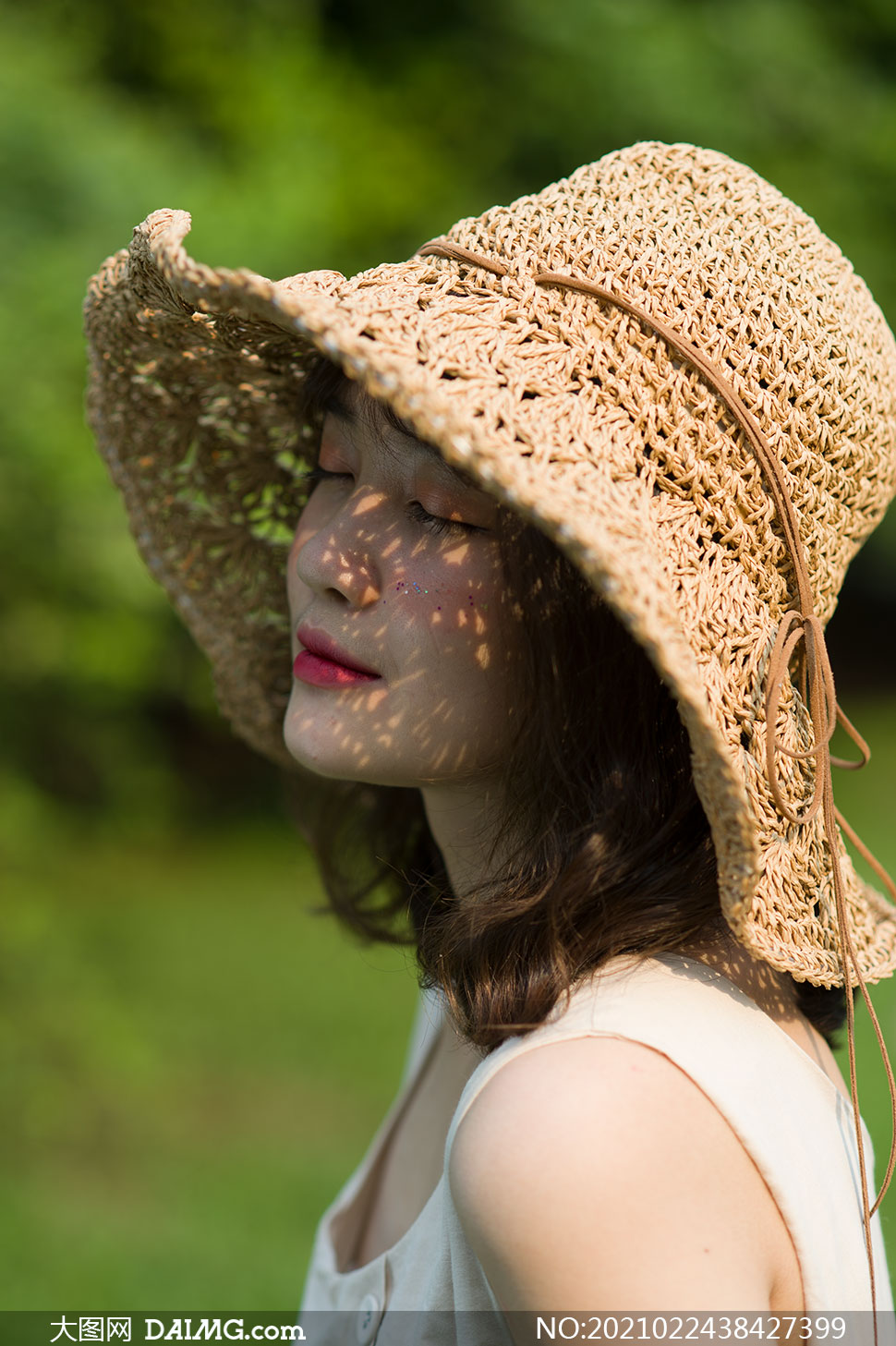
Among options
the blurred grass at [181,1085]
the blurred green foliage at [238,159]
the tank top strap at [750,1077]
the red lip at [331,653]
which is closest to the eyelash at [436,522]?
the red lip at [331,653]

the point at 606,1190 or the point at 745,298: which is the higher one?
the point at 745,298

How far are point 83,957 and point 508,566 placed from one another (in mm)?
4095

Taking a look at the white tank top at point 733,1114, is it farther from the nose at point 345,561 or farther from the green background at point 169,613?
the green background at point 169,613

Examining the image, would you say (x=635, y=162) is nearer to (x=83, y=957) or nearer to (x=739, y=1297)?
(x=739, y=1297)

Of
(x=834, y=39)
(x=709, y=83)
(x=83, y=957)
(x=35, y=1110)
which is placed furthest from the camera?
(x=834, y=39)

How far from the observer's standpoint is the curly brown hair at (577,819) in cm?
121

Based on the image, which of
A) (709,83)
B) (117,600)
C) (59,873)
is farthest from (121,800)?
(709,83)

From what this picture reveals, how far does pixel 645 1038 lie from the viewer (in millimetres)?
1076

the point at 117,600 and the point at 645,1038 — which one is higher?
the point at 117,600

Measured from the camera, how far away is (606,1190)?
3.19 feet

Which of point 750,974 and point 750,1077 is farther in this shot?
point 750,974

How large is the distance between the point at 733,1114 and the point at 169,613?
14.7 ft

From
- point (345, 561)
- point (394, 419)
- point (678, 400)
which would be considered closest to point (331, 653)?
point (345, 561)

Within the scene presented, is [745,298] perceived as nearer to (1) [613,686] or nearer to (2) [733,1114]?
(1) [613,686]
